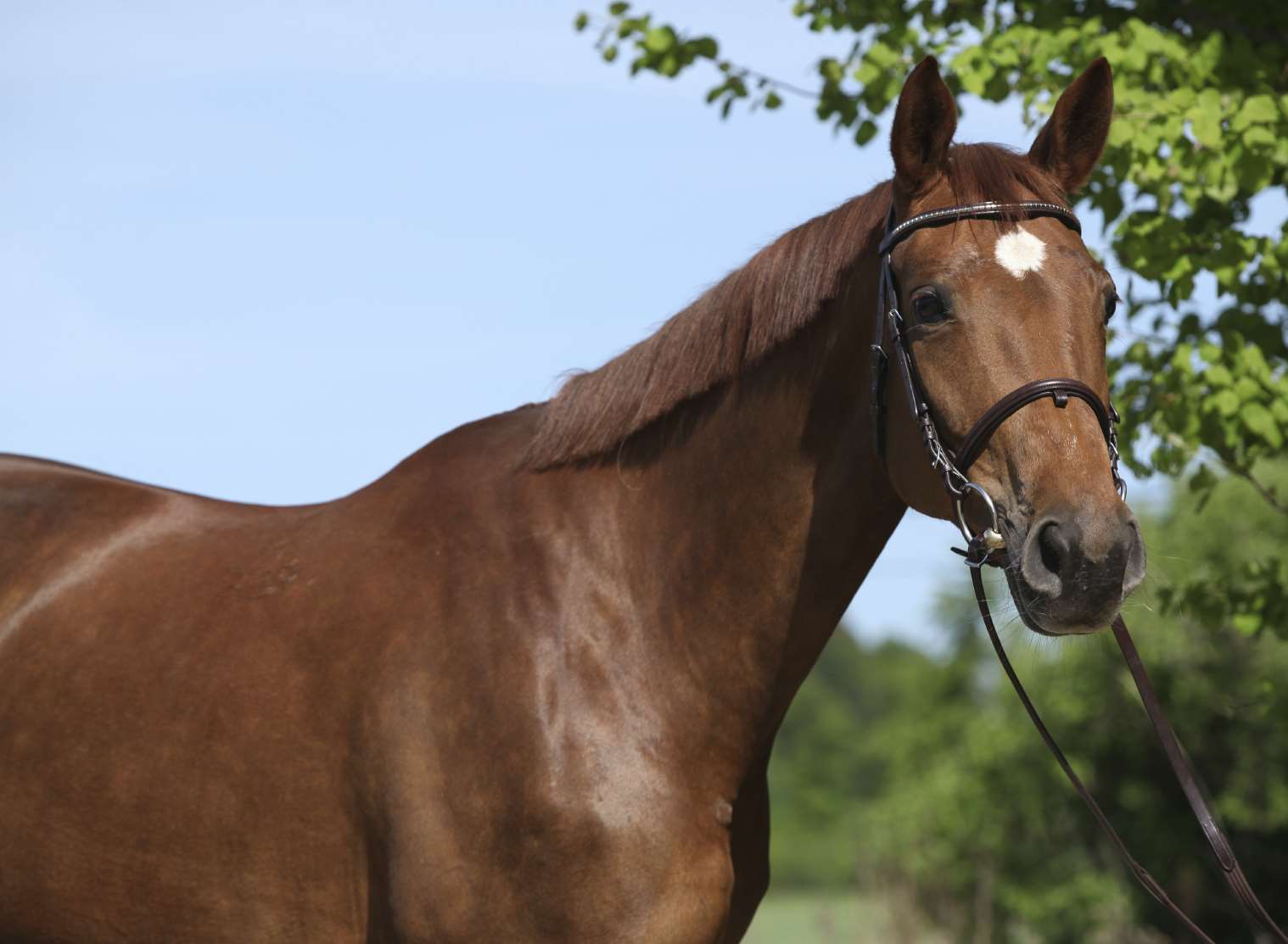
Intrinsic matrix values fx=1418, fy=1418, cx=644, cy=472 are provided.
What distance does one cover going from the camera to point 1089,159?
334 cm

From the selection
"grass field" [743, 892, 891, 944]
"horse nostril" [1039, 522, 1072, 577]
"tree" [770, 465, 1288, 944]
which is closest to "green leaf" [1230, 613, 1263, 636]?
"horse nostril" [1039, 522, 1072, 577]

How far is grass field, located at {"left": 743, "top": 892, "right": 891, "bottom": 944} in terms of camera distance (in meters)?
15.1

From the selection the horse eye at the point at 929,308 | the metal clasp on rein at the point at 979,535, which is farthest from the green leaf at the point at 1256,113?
the metal clasp on rein at the point at 979,535

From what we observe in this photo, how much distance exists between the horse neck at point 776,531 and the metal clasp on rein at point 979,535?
33cm

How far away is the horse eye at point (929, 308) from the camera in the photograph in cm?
297

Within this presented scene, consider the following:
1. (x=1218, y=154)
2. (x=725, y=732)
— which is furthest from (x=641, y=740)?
(x=1218, y=154)

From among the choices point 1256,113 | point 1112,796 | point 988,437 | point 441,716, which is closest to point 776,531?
point 988,437

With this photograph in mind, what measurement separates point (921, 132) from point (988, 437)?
0.76 meters

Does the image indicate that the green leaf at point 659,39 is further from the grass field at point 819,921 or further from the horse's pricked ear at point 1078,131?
the grass field at point 819,921

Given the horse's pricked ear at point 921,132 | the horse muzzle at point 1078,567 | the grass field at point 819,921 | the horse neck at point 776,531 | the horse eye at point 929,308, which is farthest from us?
the grass field at point 819,921

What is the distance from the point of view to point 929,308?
2.98 metres

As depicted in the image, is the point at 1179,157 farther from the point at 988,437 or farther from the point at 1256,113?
the point at 988,437

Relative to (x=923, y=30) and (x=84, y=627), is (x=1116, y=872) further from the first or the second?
(x=84, y=627)

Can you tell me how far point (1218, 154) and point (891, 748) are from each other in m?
35.7
